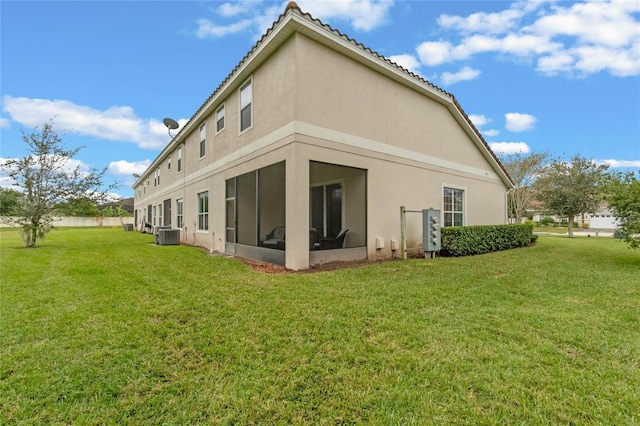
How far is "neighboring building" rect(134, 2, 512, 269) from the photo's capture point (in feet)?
23.9

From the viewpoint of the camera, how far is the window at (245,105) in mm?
9398

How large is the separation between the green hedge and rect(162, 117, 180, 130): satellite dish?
14.5 m

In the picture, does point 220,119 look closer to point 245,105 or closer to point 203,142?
point 203,142

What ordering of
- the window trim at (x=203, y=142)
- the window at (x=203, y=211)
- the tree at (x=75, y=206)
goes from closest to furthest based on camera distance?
the tree at (x=75, y=206) → the window at (x=203, y=211) → the window trim at (x=203, y=142)

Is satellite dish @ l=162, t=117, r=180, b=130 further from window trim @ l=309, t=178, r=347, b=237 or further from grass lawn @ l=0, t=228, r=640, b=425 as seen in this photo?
grass lawn @ l=0, t=228, r=640, b=425

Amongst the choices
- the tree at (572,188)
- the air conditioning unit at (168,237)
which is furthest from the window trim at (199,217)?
the tree at (572,188)

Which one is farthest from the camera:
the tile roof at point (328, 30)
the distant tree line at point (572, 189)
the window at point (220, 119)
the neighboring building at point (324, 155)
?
the window at point (220, 119)

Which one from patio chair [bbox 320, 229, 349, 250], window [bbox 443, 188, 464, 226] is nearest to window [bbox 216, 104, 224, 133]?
patio chair [bbox 320, 229, 349, 250]

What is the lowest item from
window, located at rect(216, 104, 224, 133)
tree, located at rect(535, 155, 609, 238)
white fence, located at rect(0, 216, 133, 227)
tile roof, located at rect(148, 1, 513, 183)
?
white fence, located at rect(0, 216, 133, 227)

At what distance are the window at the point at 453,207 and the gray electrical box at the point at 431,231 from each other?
2.57 metres

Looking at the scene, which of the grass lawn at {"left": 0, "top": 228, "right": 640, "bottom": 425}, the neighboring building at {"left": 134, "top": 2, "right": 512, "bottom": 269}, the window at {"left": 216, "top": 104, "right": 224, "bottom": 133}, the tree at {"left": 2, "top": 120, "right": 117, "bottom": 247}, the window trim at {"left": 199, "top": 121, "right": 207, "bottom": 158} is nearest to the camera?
the grass lawn at {"left": 0, "top": 228, "right": 640, "bottom": 425}

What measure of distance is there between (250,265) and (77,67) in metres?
10.5

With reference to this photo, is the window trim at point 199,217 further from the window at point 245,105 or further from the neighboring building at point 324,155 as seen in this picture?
the window at point 245,105

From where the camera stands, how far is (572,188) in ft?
70.0
